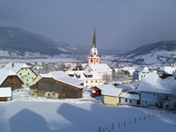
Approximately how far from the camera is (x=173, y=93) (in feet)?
94.9

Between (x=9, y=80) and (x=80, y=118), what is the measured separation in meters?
27.9

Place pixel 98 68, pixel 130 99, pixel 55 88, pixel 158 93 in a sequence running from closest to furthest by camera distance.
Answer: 1. pixel 158 93
2. pixel 130 99
3. pixel 55 88
4. pixel 98 68

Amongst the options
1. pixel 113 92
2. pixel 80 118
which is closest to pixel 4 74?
pixel 113 92

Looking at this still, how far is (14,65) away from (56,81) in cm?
2461

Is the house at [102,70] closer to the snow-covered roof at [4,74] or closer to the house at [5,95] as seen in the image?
the snow-covered roof at [4,74]

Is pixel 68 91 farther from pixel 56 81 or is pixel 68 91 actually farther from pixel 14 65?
pixel 14 65

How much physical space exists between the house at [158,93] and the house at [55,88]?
13.1 meters

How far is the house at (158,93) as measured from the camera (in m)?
29.5

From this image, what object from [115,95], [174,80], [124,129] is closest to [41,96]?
[115,95]

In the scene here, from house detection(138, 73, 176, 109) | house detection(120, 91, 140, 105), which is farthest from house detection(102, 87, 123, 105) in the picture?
house detection(138, 73, 176, 109)

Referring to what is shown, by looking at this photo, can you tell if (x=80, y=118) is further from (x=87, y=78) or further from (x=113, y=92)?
(x=87, y=78)

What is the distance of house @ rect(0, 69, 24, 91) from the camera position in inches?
1735

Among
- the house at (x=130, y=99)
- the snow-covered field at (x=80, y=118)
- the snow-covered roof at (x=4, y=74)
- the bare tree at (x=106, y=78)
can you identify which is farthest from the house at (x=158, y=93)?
the bare tree at (x=106, y=78)

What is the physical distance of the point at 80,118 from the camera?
24531 millimetres
